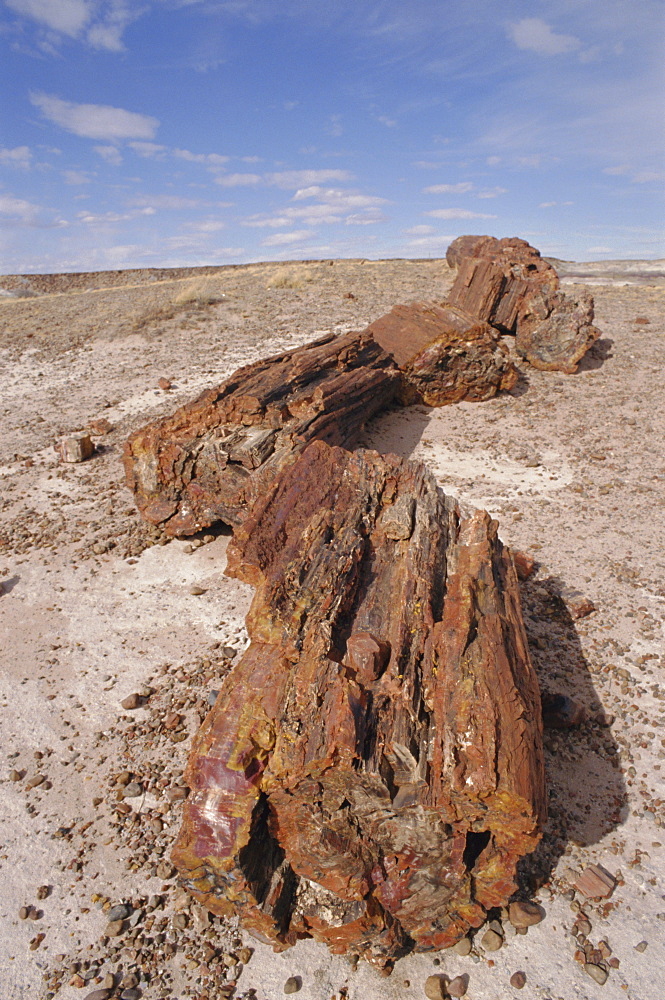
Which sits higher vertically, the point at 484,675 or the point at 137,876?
the point at 484,675

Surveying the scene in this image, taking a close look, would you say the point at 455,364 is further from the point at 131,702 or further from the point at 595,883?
the point at 595,883

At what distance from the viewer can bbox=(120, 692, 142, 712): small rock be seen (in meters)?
4.59

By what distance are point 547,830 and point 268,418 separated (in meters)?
5.14

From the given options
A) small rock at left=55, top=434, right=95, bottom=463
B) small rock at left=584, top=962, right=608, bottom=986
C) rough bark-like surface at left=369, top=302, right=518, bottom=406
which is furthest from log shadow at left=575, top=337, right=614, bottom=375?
small rock at left=584, top=962, right=608, bottom=986

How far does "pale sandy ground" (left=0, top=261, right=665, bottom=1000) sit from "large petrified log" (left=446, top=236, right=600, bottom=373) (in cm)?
53

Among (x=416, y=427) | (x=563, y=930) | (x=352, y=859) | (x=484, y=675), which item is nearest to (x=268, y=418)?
(x=416, y=427)

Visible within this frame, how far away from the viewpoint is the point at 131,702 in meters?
4.59

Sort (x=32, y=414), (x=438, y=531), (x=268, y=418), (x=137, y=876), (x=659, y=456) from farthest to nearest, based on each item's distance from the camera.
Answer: (x=32, y=414), (x=659, y=456), (x=268, y=418), (x=438, y=531), (x=137, y=876)

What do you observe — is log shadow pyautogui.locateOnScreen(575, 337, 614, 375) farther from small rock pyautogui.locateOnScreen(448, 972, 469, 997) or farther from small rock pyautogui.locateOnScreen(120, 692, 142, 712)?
small rock pyautogui.locateOnScreen(448, 972, 469, 997)

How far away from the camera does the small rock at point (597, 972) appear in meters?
2.90

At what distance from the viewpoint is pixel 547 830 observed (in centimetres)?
361

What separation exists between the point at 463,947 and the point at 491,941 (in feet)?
0.50

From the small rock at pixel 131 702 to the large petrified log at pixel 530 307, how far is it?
9577 mm

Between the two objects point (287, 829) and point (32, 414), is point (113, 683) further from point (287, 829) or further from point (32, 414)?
point (32, 414)
